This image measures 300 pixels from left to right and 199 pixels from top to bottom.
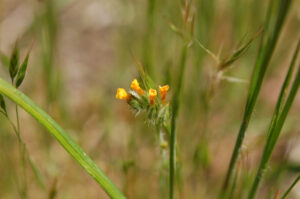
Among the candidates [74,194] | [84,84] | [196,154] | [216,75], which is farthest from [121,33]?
[216,75]

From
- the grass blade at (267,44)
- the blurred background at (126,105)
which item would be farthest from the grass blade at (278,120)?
the blurred background at (126,105)

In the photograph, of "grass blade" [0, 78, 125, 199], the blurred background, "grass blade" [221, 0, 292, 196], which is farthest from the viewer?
the blurred background

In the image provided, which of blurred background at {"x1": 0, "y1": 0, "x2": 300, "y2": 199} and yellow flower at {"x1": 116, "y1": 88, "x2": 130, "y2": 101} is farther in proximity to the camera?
blurred background at {"x1": 0, "y1": 0, "x2": 300, "y2": 199}

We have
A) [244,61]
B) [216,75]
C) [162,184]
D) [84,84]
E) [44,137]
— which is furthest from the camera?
[84,84]

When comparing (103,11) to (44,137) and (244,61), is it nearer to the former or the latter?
(244,61)

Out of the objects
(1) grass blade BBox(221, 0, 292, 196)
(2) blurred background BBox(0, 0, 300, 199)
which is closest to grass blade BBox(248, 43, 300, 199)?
(1) grass blade BBox(221, 0, 292, 196)

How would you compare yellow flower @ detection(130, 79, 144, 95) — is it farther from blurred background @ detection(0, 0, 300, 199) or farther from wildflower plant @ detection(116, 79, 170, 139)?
blurred background @ detection(0, 0, 300, 199)

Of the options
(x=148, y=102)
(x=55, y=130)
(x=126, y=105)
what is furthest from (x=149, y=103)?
(x=126, y=105)
